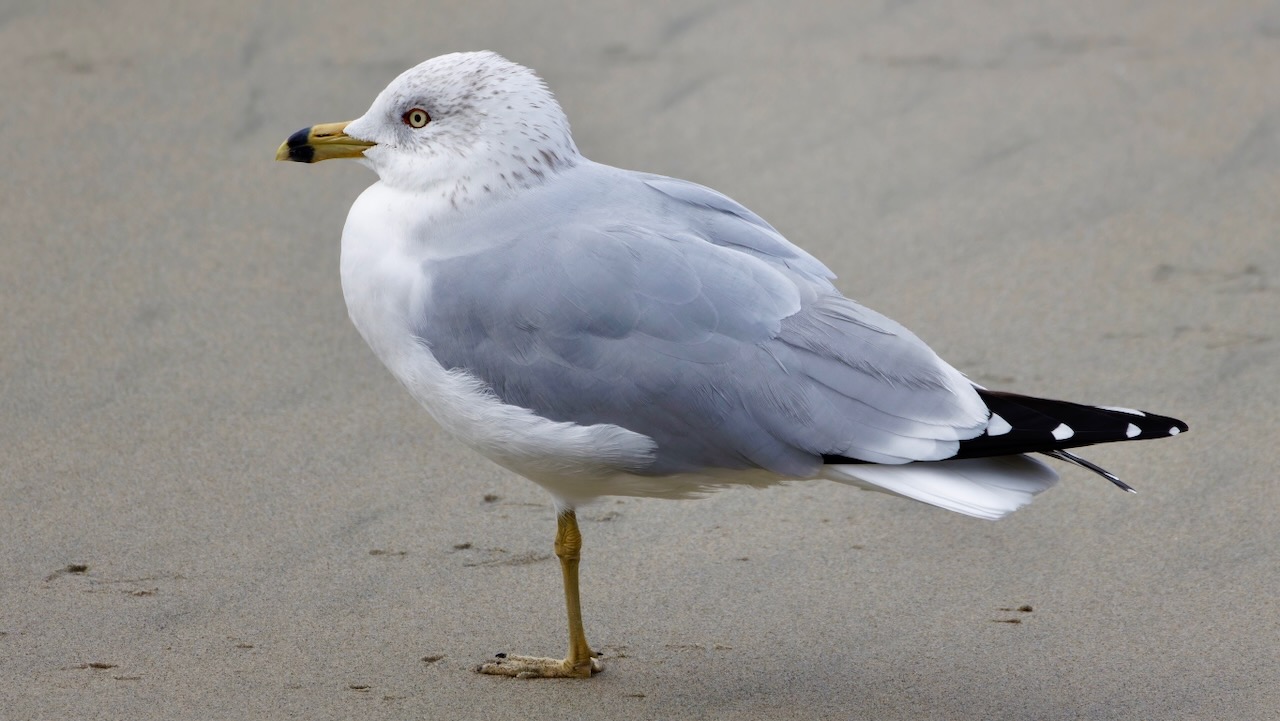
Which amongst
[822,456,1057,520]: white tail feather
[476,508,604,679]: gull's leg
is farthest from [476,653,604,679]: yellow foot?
[822,456,1057,520]: white tail feather

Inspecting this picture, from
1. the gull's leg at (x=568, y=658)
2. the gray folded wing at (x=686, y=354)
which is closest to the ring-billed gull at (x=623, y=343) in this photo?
the gray folded wing at (x=686, y=354)

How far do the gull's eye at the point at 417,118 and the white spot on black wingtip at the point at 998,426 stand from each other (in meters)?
1.28

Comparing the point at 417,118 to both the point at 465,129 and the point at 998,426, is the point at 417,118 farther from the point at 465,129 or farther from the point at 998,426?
the point at 998,426

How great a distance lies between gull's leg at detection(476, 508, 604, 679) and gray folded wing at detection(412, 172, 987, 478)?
38 centimetres

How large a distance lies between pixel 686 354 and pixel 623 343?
0.40 feet

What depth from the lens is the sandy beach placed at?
10.5 feet

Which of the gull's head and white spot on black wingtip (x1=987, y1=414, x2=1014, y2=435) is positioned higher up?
the gull's head

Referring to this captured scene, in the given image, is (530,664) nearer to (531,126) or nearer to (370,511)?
(370,511)

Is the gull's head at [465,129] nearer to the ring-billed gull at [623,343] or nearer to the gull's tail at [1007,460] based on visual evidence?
the ring-billed gull at [623,343]

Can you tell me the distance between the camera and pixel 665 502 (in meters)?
4.02

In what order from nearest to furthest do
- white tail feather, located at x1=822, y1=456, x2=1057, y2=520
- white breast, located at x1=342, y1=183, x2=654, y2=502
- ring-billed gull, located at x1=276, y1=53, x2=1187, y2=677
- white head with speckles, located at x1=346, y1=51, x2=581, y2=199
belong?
1. white tail feather, located at x1=822, y1=456, x2=1057, y2=520
2. ring-billed gull, located at x1=276, y1=53, x2=1187, y2=677
3. white breast, located at x1=342, y1=183, x2=654, y2=502
4. white head with speckles, located at x1=346, y1=51, x2=581, y2=199

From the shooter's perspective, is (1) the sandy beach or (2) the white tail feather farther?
(1) the sandy beach

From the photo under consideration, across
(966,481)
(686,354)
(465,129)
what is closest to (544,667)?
(686,354)

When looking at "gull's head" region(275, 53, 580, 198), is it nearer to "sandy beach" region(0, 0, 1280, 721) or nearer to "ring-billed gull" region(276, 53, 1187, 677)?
"ring-billed gull" region(276, 53, 1187, 677)
